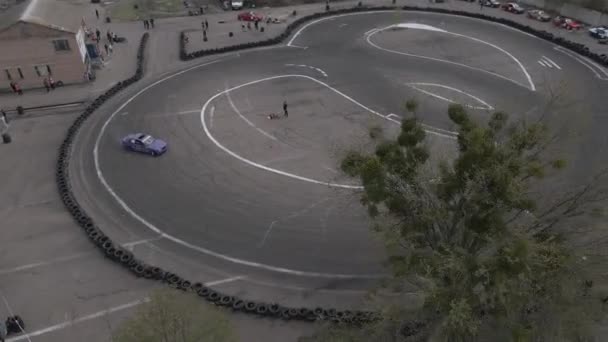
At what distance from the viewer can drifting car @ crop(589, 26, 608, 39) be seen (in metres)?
51.8

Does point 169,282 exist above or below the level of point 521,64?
below

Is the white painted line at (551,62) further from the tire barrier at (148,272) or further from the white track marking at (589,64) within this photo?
the tire barrier at (148,272)

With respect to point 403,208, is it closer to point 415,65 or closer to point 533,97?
point 533,97

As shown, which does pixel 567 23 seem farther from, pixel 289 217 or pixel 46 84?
pixel 46 84

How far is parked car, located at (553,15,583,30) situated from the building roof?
5616cm

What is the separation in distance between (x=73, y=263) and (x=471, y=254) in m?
22.1

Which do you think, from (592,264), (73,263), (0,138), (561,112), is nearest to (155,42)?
(0,138)

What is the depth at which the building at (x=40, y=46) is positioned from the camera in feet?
137

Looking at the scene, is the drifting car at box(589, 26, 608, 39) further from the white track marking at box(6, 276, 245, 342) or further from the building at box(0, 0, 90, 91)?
the building at box(0, 0, 90, 91)

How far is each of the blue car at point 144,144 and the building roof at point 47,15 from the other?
1628 cm

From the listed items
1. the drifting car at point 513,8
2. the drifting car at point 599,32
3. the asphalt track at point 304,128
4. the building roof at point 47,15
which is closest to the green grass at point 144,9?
the building roof at point 47,15

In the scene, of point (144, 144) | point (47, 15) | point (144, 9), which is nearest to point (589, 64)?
point (144, 144)

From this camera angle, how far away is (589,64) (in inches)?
1844

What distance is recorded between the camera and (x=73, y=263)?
25.9 m
